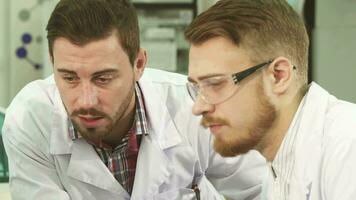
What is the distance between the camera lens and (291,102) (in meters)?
1.36

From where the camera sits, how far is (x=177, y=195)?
169 centimetres

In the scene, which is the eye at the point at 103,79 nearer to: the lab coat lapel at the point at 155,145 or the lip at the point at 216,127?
the lab coat lapel at the point at 155,145

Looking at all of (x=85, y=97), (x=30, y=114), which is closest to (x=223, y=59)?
(x=85, y=97)

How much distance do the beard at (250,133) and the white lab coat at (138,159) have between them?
36 centimetres

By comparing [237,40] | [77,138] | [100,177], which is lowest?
[100,177]

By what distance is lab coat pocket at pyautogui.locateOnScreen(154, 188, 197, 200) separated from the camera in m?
1.67

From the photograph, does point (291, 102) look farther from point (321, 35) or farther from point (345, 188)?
point (321, 35)

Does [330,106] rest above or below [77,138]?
above

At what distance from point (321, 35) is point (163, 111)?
2.25 meters

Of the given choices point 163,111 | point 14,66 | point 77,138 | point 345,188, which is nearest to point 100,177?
point 77,138

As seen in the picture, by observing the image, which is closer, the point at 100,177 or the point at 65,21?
the point at 65,21

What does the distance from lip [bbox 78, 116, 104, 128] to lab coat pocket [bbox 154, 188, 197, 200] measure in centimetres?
31

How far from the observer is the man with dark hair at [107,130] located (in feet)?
4.93

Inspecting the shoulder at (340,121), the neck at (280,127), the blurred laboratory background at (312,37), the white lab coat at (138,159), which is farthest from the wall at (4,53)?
Answer: the shoulder at (340,121)
